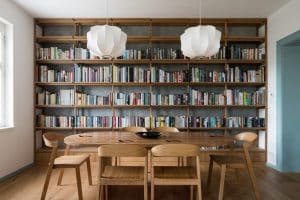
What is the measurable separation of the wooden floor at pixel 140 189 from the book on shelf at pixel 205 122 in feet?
3.57

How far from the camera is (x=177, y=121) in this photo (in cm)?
521

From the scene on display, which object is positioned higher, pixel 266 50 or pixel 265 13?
pixel 265 13

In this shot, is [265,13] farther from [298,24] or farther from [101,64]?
[101,64]

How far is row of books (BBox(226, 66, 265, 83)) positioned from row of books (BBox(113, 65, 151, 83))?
156cm

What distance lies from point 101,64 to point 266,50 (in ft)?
10.4

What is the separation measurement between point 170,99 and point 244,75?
148 centimetres

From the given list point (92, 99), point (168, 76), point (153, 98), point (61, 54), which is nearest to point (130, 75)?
point (153, 98)

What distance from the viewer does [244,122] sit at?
17.2 feet

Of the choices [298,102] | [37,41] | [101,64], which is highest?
[37,41]

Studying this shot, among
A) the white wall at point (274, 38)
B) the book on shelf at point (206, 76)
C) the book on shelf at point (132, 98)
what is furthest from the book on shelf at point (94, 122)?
the white wall at point (274, 38)

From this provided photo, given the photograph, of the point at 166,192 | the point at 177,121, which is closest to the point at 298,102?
the point at 177,121

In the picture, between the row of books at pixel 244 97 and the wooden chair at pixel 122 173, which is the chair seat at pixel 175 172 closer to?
the wooden chair at pixel 122 173

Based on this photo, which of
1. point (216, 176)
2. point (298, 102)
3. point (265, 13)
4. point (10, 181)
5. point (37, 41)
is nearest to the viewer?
point (10, 181)

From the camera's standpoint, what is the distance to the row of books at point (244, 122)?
521 centimetres
